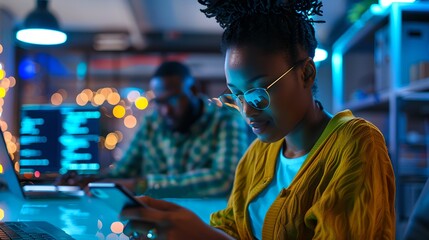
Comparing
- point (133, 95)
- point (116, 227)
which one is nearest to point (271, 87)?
point (116, 227)

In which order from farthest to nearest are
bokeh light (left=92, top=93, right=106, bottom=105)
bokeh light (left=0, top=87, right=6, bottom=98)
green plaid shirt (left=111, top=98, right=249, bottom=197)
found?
bokeh light (left=92, top=93, right=106, bottom=105)
bokeh light (left=0, top=87, right=6, bottom=98)
green plaid shirt (left=111, top=98, right=249, bottom=197)

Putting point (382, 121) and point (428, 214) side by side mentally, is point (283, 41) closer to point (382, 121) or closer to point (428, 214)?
point (428, 214)

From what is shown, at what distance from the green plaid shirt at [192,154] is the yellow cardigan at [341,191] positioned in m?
1.08

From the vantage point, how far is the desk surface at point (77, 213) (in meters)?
1.13

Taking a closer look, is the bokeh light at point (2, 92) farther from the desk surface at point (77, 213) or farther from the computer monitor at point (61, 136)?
the desk surface at point (77, 213)

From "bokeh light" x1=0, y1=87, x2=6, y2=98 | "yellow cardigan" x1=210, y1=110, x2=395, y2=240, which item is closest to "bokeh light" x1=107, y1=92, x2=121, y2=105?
"bokeh light" x1=0, y1=87, x2=6, y2=98

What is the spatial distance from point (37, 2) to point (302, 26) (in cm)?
240

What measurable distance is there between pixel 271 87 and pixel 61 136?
150cm

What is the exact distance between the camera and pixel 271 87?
901 mm

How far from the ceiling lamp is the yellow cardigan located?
2.24 metres

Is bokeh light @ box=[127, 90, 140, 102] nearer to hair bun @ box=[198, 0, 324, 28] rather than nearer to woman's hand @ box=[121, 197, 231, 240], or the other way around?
hair bun @ box=[198, 0, 324, 28]

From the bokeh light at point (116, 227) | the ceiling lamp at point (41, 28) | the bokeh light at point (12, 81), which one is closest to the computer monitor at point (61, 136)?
the ceiling lamp at point (41, 28)

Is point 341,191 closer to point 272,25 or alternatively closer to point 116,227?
point 272,25

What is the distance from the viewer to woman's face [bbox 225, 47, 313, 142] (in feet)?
2.96
